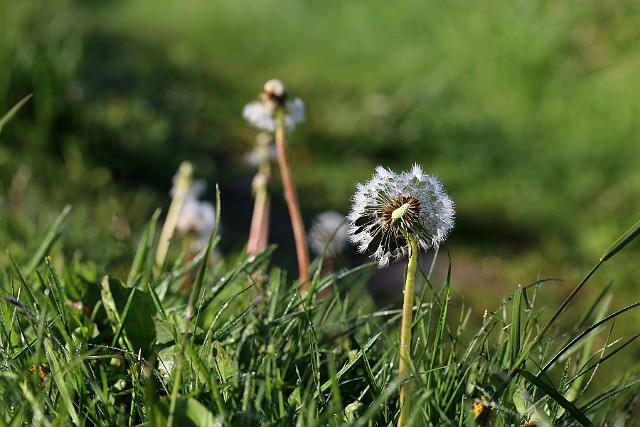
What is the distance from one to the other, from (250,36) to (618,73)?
357 cm

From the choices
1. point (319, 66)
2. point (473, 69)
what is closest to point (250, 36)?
point (319, 66)

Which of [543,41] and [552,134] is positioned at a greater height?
[543,41]

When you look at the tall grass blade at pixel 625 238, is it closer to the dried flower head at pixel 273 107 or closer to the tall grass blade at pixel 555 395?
the tall grass blade at pixel 555 395

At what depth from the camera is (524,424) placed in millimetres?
1221

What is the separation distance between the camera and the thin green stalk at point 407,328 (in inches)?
45.2

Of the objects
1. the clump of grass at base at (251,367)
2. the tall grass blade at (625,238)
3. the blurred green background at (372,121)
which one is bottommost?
the clump of grass at base at (251,367)

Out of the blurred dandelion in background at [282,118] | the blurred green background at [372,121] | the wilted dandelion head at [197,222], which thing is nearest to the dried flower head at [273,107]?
the blurred dandelion in background at [282,118]

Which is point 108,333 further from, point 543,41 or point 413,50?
point 413,50

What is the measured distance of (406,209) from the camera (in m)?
1.14

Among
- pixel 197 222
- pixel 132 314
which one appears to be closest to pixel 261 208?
pixel 197 222

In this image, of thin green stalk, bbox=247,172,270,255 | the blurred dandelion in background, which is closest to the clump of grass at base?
the blurred dandelion in background

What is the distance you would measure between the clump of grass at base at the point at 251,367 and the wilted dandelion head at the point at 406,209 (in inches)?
5.5

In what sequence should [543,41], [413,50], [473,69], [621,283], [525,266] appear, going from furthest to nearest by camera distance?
[413,50]
[473,69]
[543,41]
[525,266]
[621,283]

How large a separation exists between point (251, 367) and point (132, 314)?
0.79 feet
